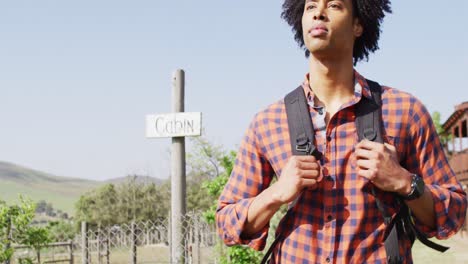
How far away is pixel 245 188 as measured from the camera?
81.7 inches

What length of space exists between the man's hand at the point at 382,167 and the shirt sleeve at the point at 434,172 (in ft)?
0.50

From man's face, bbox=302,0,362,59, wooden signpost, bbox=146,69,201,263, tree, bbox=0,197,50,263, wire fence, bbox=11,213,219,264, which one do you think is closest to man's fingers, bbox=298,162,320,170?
man's face, bbox=302,0,362,59

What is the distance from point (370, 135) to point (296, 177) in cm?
26

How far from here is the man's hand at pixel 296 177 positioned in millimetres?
1785

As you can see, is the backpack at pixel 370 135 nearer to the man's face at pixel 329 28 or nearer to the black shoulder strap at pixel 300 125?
the black shoulder strap at pixel 300 125

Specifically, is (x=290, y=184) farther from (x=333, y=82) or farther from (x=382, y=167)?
(x=333, y=82)

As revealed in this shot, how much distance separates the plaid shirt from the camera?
1.86 m

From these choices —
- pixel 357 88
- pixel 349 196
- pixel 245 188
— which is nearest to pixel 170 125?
pixel 245 188

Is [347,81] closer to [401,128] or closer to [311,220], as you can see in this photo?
[401,128]

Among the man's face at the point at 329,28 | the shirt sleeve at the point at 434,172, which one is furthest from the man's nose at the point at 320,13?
the shirt sleeve at the point at 434,172

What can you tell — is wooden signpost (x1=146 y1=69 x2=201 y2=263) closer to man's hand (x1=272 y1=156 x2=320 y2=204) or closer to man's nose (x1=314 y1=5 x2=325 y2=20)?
man's nose (x1=314 y1=5 x2=325 y2=20)

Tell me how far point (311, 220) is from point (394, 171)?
12.2 inches

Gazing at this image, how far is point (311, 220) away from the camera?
1921mm

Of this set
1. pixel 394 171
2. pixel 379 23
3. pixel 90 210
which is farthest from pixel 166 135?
pixel 90 210
